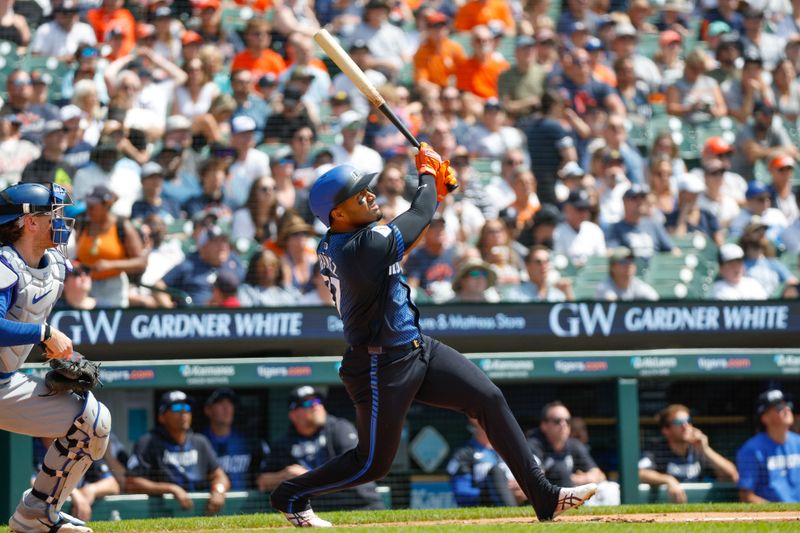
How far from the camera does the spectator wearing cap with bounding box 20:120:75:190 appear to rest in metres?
9.55

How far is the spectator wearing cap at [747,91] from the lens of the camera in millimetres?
12094

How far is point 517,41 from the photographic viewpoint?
12.1m

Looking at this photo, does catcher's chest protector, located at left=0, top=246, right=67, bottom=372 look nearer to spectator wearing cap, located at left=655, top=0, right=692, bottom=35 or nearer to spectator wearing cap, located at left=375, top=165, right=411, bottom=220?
spectator wearing cap, located at left=375, top=165, right=411, bottom=220

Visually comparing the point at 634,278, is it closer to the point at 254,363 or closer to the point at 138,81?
the point at 254,363

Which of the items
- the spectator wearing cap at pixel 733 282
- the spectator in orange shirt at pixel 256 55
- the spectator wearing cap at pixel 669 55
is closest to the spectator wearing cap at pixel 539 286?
the spectator wearing cap at pixel 733 282

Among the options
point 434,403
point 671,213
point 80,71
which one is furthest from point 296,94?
point 434,403

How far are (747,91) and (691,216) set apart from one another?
2.16 meters

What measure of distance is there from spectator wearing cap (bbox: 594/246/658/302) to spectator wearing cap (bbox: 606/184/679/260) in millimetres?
622

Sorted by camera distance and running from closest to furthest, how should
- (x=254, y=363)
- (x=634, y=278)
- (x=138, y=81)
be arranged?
1. (x=254, y=363)
2. (x=634, y=278)
3. (x=138, y=81)

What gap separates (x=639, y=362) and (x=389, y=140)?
3219 mm

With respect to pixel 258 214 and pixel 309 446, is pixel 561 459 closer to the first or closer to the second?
pixel 309 446

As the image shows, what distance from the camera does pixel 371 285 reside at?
4.99 metres

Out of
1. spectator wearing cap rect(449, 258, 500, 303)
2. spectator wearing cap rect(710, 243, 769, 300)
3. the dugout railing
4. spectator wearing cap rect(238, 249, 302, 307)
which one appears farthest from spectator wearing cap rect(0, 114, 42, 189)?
spectator wearing cap rect(710, 243, 769, 300)

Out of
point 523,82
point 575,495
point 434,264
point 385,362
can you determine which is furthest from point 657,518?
point 523,82
